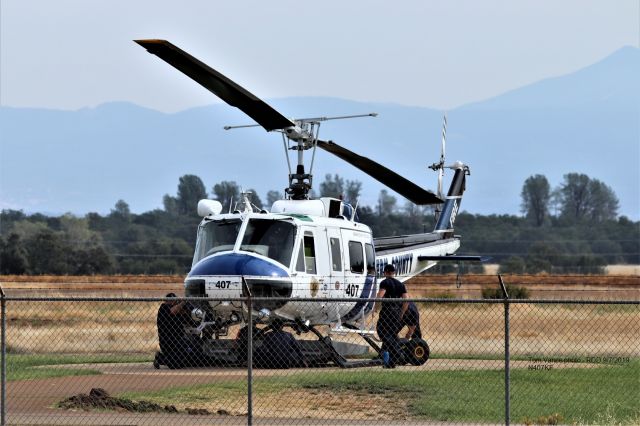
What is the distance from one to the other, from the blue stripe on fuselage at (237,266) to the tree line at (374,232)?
62.8 meters

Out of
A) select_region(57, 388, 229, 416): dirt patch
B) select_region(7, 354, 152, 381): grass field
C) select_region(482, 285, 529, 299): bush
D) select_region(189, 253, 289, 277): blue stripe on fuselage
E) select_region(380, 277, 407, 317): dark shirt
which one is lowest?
select_region(7, 354, 152, 381): grass field

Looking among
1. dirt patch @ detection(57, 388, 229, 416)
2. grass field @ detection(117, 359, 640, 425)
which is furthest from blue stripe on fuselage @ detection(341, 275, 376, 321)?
dirt patch @ detection(57, 388, 229, 416)

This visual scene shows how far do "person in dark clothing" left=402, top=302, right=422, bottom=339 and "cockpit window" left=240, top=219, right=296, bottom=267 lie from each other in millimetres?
2704

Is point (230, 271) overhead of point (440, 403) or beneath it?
overhead

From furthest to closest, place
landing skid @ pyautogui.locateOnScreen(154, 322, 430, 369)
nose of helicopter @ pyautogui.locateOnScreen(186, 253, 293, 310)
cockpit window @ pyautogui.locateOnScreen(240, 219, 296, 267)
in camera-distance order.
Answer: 1. landing skid @ pyautogui.locateOnScreen(154, 322, 430, 369)
2. cockpit window @ pyautogui.locateOnScreen(240, 219, 296, 267)
3. nose of helicopter @ pyautogui.locateOnScreen(186, 253, 293, 310)

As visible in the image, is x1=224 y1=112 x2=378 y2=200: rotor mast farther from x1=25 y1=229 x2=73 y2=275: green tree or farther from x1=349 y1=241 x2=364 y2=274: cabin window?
x1=25 y1=229 x2=73 y2=275: green tree

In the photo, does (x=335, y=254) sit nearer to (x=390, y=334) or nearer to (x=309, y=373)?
(x=390, y=334)

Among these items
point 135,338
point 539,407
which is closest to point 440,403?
point 539,407

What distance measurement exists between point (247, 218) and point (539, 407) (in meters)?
6.42

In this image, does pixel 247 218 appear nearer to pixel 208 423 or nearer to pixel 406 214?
pixel 208 423

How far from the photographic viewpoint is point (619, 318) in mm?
34594

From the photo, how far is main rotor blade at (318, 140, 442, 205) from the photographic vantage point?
79.9 ft

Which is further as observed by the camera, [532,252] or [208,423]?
[532,252]

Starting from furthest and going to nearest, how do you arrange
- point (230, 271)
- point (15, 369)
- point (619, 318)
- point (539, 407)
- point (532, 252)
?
point (532, 252), point (619, 318), point (15, 369), point (230, 271), point (539, 407)
